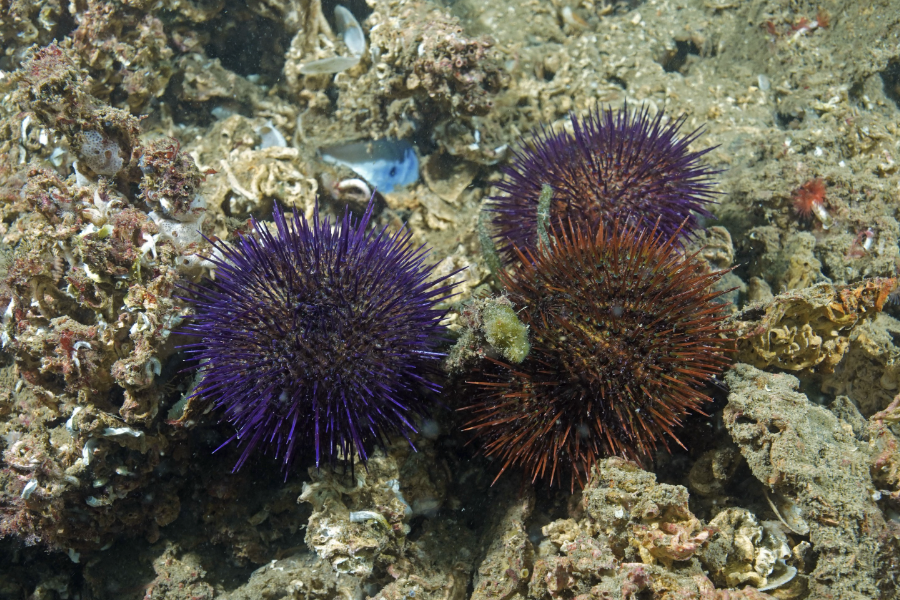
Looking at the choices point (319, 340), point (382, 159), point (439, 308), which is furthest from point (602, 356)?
point (382, 159)

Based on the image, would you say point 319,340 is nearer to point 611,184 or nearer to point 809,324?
point 611,184

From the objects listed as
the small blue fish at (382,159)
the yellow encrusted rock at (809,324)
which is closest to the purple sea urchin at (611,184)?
the yellow encrusted rock at (809,324)

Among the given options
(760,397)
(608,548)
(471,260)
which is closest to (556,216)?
(471,260)

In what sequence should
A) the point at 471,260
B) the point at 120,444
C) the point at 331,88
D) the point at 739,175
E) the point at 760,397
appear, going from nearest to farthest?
the point at 760,397 → the point at 120,444 → the point at 471,260 → the point at 739,175 → the point at 331,88

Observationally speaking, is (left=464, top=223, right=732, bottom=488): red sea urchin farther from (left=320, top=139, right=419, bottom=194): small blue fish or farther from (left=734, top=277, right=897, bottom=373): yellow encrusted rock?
(left=320, top=139, right=419, bottom=194): small blue fish

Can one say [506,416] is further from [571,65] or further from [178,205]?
[571,65]

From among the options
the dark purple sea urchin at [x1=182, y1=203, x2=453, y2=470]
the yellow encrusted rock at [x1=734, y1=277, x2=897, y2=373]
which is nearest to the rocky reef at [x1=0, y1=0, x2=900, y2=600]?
the yellow encrusted rock at [x1=734, y1=277, x2=897, y2=373]
